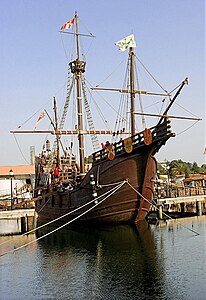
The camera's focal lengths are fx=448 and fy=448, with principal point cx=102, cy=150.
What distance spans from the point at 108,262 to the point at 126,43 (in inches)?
635

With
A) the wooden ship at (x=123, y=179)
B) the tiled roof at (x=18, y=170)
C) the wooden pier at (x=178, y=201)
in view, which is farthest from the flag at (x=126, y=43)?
the tiled roof at (x=18, y=170)

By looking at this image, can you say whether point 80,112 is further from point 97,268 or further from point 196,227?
point 97,268

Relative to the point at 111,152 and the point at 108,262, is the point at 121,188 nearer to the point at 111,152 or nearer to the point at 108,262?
the point at 111,152

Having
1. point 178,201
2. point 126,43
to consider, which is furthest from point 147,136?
point 178,201

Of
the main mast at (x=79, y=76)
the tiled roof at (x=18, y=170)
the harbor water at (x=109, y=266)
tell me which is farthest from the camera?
the tiled roof at (x=18, y=170)

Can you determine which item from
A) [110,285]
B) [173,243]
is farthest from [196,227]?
[110,285]

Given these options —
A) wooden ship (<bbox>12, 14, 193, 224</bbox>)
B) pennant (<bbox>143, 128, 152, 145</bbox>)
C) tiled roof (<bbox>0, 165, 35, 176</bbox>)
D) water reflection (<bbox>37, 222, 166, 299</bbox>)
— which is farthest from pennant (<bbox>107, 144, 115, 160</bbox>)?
tiled roof (<bbox>0, 165, 35, 176</bbox>)

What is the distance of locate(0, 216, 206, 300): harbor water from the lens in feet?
43.2

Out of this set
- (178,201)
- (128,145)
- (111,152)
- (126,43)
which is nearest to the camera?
(128,145)

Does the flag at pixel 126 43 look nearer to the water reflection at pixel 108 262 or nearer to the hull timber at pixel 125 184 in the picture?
the hull timber at pixel 125 184

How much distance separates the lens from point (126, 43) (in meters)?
28.7

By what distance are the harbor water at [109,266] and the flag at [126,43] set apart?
11.5 m

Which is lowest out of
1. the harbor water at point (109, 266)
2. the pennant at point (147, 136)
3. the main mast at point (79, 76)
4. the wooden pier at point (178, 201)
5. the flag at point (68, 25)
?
the harbor water at point (109, 266)

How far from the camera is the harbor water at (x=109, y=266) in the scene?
43.2 ft
